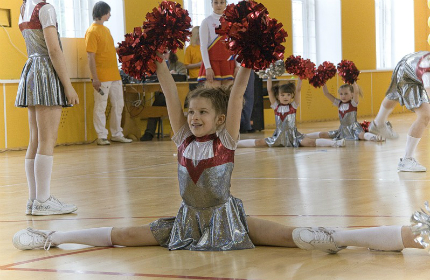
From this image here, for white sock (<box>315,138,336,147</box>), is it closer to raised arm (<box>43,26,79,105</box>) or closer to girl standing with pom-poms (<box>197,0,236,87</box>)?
girl standing with pom-poms (<box>197,0,236,87</box>)

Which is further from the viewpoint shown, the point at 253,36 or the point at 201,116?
the point at 201,116

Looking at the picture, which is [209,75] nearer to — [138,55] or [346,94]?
[346,94]

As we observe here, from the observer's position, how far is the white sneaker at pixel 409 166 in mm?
6095

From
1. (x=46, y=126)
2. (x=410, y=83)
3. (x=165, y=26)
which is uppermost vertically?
(x=165, y=26)

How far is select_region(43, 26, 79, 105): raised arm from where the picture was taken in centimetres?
440

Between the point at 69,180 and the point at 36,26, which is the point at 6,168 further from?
the point at 36,26

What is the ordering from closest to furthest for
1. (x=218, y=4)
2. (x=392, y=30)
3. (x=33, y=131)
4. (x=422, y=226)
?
(x=422, y=226)
(x=33, y=131)
(x=218, y=4)
(x=392, y=30)

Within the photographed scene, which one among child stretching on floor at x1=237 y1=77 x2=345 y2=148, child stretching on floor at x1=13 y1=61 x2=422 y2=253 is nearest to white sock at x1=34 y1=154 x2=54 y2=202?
child stretching on floor at x1=13 y1=61 x2=422 y2=253

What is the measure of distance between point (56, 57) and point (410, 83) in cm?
312

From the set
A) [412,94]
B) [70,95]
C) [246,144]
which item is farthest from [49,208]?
[246,144]

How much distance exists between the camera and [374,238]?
9.93ft

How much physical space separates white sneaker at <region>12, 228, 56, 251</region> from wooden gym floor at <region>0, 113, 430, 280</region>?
0.04 m

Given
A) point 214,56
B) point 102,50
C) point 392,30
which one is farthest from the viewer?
point 392,30

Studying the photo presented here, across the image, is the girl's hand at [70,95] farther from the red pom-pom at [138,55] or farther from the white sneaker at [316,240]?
the white sneaker at [316,240]
